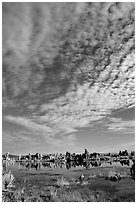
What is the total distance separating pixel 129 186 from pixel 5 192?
2.59m

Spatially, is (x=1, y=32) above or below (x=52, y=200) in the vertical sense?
above

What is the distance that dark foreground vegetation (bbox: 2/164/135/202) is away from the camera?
4758 mm

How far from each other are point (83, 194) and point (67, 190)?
17.6 inches

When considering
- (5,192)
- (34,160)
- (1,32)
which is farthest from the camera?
(34,160)

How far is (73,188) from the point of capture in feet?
17.6

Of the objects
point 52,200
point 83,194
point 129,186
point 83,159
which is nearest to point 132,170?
point 129,186

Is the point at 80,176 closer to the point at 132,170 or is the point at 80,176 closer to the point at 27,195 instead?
the point at 132,170

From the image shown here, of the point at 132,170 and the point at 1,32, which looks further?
the point at 132,170

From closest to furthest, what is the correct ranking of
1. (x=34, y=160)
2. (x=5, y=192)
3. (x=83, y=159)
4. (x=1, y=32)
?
(x=5, y=192), (x=1, y=32), (x=83, y=159), (x=34, y=160)

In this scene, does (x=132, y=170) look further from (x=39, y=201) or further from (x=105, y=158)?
(x=105, y=158)

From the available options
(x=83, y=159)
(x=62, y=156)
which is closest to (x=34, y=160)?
(x=62, y=156)

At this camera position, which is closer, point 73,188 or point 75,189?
point 75,189

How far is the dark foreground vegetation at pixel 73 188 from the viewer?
4.76 metres

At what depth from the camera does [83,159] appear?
1009 cm
